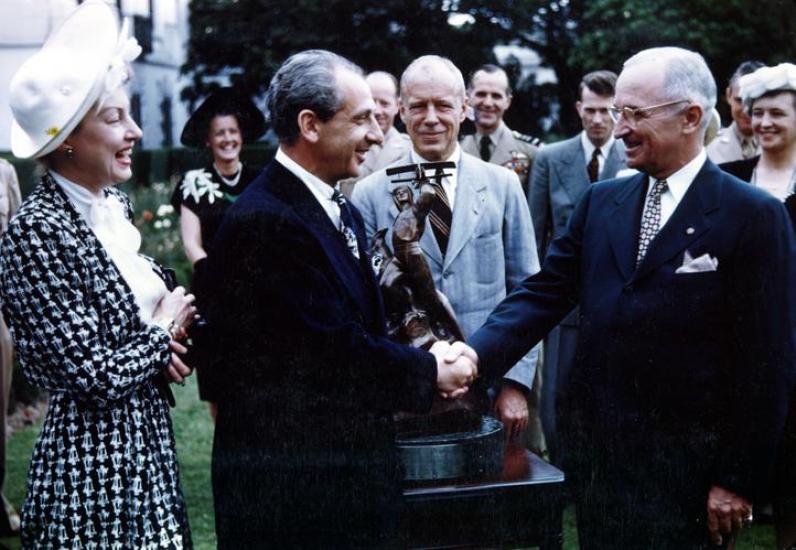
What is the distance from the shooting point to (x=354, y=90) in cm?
298

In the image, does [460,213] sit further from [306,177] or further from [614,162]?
[614,162]

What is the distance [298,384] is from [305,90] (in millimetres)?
870

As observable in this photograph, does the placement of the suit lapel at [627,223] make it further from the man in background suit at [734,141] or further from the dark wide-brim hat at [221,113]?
the dark wide-brim hat at [221,113]

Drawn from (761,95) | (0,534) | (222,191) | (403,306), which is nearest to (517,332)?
(403,306)

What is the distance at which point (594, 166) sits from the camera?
19.8 ft

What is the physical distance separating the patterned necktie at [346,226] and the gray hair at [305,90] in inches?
9.0

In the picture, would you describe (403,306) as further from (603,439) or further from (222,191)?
(222,191)

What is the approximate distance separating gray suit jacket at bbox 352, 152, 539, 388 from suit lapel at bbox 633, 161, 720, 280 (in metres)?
0.91

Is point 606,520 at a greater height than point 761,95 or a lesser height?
lesser

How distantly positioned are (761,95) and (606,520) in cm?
246

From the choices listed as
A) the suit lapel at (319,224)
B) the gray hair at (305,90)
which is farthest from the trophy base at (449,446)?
the gray hair at (305,90)

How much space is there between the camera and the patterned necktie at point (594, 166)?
237 inches

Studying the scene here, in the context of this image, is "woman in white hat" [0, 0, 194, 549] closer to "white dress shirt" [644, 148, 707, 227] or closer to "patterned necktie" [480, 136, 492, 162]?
"white dress shirt" [644, 148, 707, 227]

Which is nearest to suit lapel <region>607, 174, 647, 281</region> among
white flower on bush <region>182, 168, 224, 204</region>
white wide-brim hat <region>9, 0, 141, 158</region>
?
white wide-brim hat <region>9, 0, 141, 158</region>
